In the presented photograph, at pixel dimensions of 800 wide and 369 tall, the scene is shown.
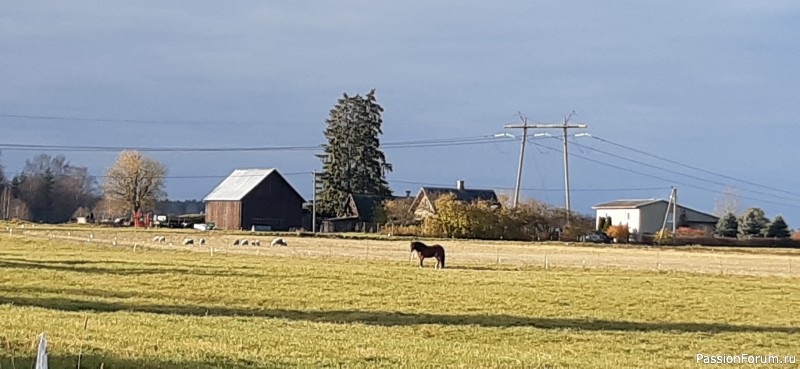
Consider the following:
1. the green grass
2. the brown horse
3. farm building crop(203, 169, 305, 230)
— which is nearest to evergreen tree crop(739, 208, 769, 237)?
farm building crop(203, 169, 305, 230)

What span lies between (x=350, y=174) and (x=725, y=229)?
43.7m

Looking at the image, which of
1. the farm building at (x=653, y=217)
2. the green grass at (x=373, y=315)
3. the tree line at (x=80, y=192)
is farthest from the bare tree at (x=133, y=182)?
the green grass at (x=373, y=315)

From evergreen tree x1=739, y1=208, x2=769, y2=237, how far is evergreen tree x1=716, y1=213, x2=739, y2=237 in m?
0.93

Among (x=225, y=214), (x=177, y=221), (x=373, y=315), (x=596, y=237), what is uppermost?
(x=225, y=214)

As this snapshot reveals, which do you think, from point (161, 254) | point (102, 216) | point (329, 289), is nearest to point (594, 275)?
point (329, 289)

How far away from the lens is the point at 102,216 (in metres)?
145

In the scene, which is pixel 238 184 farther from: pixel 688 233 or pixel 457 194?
pixel 688 233

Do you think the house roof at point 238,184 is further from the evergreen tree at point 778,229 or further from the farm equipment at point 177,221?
the evergreen tree at point 778,229

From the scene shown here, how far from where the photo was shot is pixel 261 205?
382 ft

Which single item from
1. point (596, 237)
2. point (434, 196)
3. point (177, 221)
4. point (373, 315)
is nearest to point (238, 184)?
point (177, 221)

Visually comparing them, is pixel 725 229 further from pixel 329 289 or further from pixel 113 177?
pixel 329 289

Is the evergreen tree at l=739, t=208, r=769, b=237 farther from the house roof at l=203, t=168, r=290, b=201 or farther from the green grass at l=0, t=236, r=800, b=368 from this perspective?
the green grass at l=0, t=236, r=800, b=368

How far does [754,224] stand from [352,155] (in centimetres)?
4645

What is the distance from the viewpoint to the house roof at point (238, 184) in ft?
383
